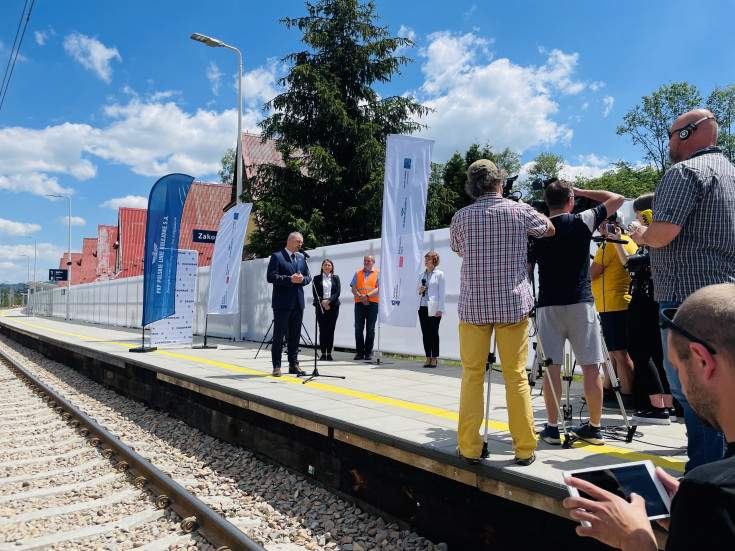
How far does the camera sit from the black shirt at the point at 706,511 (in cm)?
107

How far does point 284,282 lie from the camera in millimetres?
7371

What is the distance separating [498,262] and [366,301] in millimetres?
6326

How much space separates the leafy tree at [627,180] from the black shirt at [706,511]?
167ft

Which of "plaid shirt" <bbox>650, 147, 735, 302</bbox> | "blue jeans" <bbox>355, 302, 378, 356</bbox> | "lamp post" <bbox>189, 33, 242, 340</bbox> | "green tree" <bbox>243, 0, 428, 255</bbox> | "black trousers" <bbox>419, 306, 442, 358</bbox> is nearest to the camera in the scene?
"plaid shirt" <bbox>650, 147, 735, 302</bbox>

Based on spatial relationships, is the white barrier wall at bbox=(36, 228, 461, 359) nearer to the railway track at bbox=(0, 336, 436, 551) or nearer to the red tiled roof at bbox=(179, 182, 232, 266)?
the railway track at bbox=(0, 336, 436, 551)

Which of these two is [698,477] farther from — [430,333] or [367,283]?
[367,283]

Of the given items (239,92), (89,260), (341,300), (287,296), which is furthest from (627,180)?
(89,260)

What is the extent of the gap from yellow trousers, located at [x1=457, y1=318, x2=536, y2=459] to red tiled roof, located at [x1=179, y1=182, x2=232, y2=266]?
38.3 metres

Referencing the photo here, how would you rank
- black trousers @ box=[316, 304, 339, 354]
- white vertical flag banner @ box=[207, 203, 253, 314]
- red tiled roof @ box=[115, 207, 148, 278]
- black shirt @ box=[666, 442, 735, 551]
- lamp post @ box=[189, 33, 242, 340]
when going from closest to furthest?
black shirt @ box=[666, 442, 735, 551], black trousers @ box=[316, 304, 339, 354], white vertical flag banner @ box=[207, 203, 253, 314], lamp post @ box=[189, 33, 242, 340], red tiled roof @ box=[115, 207, 148, 278]

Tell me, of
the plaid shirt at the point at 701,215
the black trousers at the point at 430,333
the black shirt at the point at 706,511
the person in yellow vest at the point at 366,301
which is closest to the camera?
the black shirt at the point at 706,511

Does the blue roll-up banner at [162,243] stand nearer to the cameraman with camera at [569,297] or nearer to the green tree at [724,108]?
the cameraman with camera at [569,297]

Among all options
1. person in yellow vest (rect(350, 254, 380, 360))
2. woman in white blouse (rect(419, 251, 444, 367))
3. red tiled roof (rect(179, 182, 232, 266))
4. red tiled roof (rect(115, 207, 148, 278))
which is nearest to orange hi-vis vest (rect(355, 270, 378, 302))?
person in yellow vest (rect(350, 254, 380, 360))

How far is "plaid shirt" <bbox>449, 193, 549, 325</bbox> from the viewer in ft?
11.2

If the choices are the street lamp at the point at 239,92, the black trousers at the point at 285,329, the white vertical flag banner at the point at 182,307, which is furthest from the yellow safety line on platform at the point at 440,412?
the street lamp at the point at 239,92
